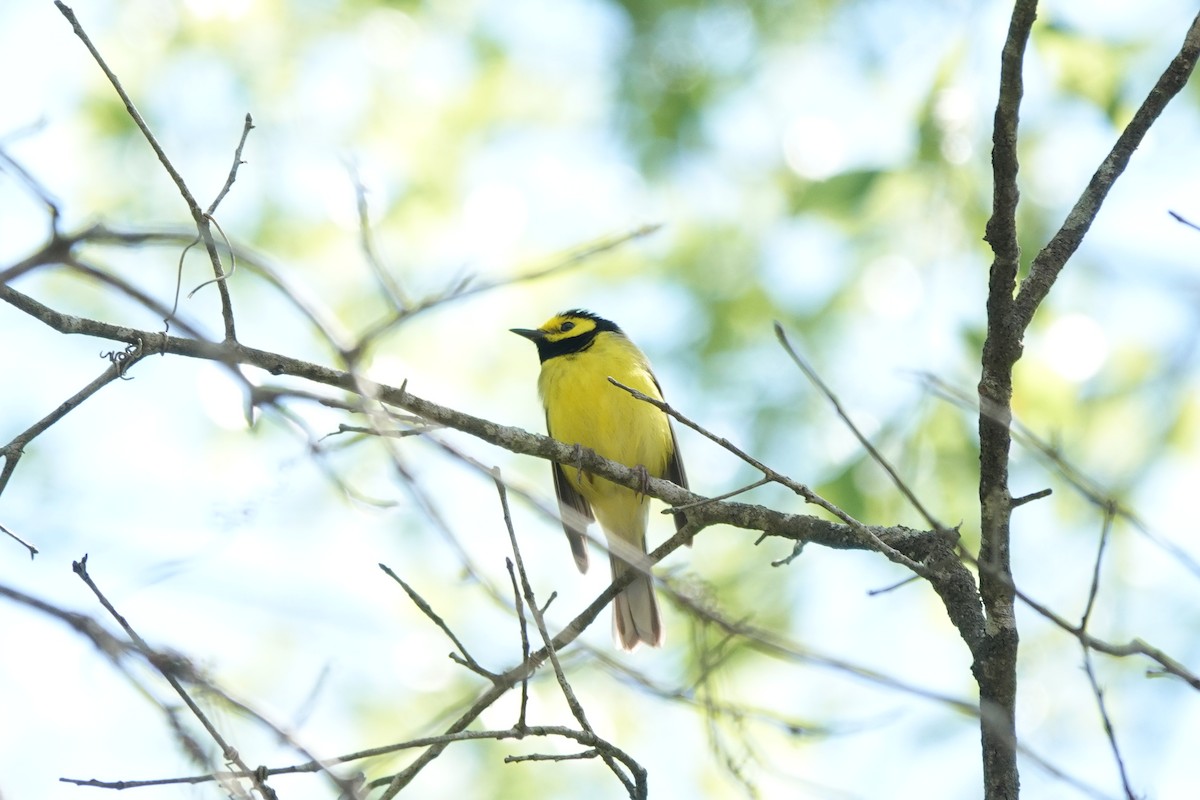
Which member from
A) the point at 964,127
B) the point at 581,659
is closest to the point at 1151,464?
the point at 964,127

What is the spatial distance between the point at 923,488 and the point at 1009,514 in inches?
124

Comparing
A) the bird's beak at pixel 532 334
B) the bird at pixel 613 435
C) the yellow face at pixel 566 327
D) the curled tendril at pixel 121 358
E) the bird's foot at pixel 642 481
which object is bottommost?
the curled tendril at pixel 121 358

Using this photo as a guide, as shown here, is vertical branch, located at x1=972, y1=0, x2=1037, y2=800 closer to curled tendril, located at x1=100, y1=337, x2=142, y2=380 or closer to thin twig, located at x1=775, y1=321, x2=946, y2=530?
thin twig, located at x1=775, y1=321, x2=946, y2=530

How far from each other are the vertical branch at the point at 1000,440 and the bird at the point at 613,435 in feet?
10.8

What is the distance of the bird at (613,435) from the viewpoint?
6.83 meters

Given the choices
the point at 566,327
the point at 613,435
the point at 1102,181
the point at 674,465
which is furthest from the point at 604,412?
the point at 1102,181

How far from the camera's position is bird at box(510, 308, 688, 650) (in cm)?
683

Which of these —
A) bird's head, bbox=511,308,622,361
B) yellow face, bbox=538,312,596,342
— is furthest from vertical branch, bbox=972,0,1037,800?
yellow face, bbox=538,312,596,342

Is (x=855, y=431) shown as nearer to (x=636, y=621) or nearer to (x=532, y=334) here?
(x=636, y=621)

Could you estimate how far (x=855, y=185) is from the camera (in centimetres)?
709

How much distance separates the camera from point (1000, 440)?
3.27m

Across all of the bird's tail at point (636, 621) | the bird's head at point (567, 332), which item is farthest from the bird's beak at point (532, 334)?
the bird's tail at point (636, 621)

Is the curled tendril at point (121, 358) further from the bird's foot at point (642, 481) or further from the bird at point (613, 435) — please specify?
the bird at point (613, 435)

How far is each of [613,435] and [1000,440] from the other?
3.72 meters
